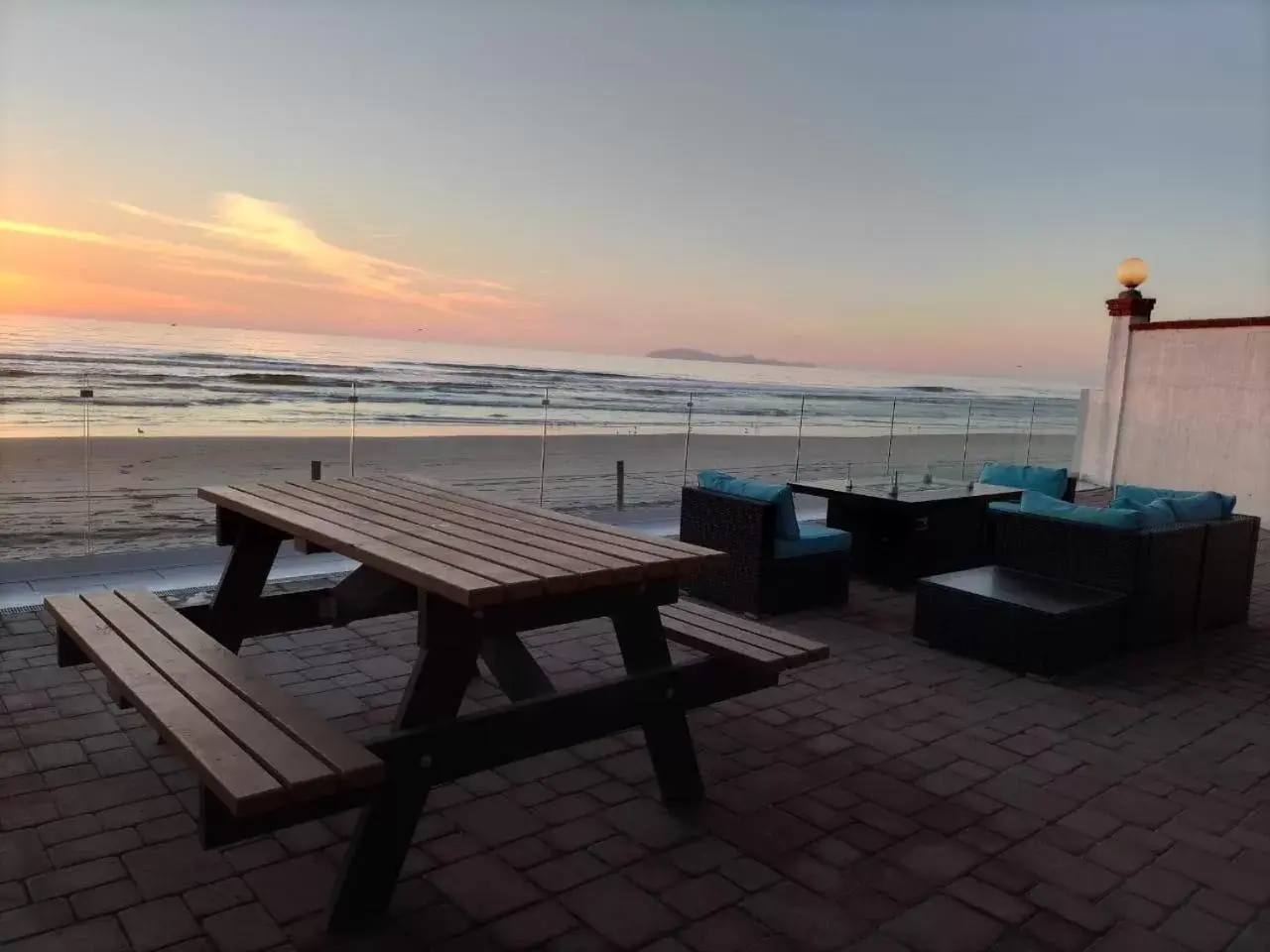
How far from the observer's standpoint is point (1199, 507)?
4.77m

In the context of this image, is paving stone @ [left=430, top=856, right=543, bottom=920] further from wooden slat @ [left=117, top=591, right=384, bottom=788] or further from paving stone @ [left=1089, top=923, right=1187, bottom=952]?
paving stone @ [left=1089, top=923, right=1187, bottom=952]

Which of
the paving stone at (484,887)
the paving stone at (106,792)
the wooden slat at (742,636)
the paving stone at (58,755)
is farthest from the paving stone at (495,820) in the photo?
the paving stone at (58,755)

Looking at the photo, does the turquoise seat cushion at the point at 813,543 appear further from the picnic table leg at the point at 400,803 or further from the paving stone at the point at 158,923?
the paving stone at the point at 158,923

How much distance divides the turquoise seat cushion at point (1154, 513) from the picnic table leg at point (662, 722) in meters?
3.05

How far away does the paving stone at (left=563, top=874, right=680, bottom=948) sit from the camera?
6.61 feet

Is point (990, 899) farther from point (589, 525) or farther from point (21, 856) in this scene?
point (21, 856)

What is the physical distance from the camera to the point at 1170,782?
9.73 ft

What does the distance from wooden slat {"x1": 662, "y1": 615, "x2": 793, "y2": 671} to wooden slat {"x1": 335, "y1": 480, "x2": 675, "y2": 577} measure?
49cm

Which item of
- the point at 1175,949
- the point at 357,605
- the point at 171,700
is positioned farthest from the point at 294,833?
the point at 1175,949

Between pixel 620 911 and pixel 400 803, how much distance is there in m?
0.61

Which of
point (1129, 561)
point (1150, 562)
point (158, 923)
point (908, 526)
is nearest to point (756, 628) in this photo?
point (158, 923)

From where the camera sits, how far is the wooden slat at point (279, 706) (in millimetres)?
1747

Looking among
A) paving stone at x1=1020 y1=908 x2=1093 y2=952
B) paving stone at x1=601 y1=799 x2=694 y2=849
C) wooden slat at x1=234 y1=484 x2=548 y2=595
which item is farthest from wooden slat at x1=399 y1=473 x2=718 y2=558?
paving stone at x1=1020 y1=908 x2=1093 y2=952

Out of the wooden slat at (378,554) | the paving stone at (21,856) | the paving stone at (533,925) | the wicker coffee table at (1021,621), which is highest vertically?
the wooden slat at (378,554)
